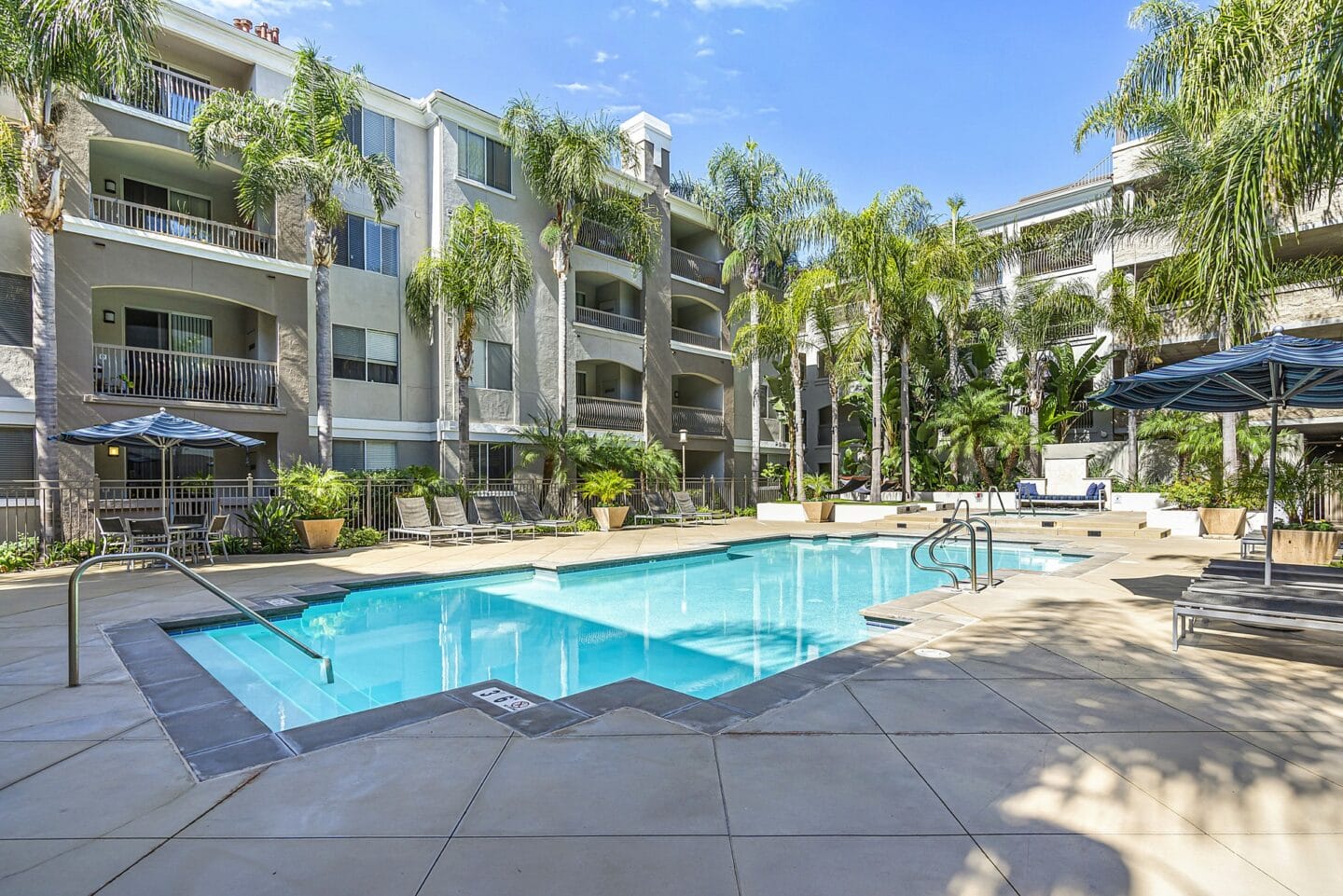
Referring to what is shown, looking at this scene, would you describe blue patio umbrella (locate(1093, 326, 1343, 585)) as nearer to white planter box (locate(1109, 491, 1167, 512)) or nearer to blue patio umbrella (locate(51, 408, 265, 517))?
blue patio umbrella (locate(51, 408, 265, 517))

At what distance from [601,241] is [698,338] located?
5702mm

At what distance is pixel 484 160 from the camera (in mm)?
20516

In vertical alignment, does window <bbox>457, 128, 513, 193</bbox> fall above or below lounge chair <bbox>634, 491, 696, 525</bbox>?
above

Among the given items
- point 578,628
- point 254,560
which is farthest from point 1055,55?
point 254,560

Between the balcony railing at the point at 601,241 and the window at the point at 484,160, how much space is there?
290 cm

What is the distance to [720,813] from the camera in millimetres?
3059

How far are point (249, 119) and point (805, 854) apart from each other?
57.3ft

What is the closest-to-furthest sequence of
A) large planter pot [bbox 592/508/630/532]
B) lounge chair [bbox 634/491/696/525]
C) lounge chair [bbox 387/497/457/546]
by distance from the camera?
1. lounge chair [bbox 387/497/457/546]
2. large planter pot [bbox 592/508/630/532]
3. lounge chair [bbox 634/491/696/525]

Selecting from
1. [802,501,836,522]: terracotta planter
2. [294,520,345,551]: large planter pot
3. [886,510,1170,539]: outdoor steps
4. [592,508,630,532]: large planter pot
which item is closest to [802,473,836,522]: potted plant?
[802,501,836,522]: terracotta planter

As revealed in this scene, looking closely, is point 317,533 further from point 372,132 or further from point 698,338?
point 698,338

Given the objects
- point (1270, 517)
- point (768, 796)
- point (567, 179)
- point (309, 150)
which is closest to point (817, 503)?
point (567, 179)

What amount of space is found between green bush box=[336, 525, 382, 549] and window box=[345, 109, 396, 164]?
392 inches

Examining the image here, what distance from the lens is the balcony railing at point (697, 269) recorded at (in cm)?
2659

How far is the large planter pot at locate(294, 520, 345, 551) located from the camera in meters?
13.9
